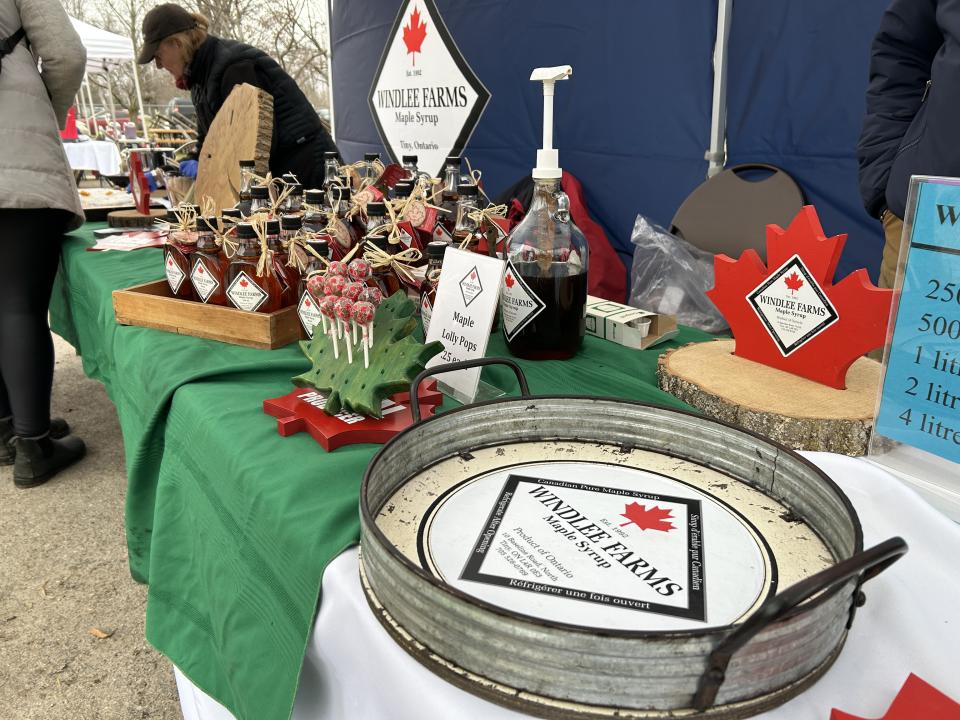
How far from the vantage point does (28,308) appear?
6.31 feet

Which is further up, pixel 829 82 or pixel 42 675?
pixel 829 82

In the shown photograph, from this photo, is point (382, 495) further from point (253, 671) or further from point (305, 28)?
point (305, 28)

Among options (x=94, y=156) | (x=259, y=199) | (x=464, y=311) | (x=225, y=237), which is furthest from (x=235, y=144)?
(x=94, y=156)

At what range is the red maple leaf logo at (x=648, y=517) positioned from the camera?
472 mm

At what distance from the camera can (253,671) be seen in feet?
2.07

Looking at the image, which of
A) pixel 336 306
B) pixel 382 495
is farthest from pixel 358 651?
pixel 336 306

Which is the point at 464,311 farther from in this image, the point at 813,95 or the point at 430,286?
the point at 813,95

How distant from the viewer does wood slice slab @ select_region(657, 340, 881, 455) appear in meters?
0.77

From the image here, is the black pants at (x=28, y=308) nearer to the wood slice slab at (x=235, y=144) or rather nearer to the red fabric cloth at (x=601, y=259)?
the wood slice slab at (x=235, y=144)

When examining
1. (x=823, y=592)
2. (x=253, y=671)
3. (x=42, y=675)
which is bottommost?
(x=42, y=675)

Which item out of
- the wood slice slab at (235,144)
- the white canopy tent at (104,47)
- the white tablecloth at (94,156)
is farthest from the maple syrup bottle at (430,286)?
the white canopy tent at (104,47)

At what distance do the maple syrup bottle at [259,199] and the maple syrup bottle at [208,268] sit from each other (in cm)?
9

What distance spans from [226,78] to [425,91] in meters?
1.03

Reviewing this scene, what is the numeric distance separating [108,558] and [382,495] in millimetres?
1651
